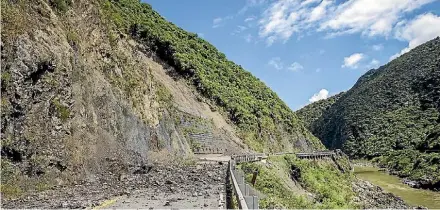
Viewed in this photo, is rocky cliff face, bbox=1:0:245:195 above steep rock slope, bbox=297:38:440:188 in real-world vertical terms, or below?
below

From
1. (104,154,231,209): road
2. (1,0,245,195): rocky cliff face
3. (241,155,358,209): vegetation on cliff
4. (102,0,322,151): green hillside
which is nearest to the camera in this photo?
(104,154,231,209): road

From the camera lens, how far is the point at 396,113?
149 meters

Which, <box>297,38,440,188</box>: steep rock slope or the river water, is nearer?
the river water

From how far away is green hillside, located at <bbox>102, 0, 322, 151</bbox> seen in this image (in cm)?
6638

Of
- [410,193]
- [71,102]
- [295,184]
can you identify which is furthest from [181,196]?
[410,193]

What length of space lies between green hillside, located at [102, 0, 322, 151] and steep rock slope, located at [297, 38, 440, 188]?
32043 mm

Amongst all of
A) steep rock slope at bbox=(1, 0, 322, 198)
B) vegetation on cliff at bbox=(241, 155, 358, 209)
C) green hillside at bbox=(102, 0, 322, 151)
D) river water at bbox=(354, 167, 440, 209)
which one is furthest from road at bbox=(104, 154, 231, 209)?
river water at bbox=(354, 167, 440, 209)

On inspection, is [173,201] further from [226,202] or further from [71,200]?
[71,200]

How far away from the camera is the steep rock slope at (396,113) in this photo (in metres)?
127

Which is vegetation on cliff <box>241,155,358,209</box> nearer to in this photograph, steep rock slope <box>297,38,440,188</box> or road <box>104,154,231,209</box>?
road <box>104,154,231,209</box>

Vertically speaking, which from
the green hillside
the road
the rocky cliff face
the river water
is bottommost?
the river water

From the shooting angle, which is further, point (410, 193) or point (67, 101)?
point (410, 193)

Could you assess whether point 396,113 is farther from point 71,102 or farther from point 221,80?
point 71,102

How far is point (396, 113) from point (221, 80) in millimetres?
87274
